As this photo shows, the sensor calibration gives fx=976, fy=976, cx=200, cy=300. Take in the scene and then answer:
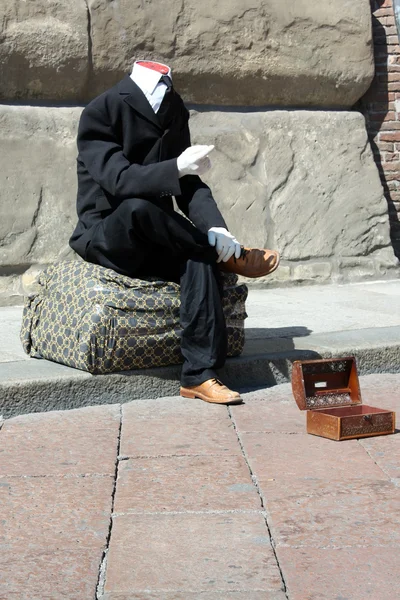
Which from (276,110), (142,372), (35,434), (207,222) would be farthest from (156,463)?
(276,110)

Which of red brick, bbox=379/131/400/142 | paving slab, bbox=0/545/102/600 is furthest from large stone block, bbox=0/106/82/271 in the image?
paving slab, bbox=0/545/102/600

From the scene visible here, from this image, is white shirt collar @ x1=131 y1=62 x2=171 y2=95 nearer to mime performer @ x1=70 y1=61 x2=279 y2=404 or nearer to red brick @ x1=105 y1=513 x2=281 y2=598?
mime performer @ x1=70 y1=61 x2=279 y2=404

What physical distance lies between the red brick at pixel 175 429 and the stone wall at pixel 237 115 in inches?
83.2

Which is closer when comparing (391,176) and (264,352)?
(264,352)

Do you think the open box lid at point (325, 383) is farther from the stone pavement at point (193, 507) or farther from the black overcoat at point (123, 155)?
the black overcoat at point (123, 155)

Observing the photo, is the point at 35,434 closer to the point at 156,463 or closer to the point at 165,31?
the point at 156,463

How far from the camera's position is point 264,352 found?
424 centimetres

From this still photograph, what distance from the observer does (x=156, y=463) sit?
10.2ft

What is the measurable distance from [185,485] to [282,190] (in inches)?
144

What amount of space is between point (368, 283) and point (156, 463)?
12.0ft

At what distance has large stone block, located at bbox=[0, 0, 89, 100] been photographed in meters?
5.57

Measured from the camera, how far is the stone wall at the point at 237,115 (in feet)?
18.5

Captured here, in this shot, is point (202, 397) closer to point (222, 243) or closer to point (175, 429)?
point (175, 429)

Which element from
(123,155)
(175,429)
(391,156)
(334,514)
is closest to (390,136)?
(391,156)
